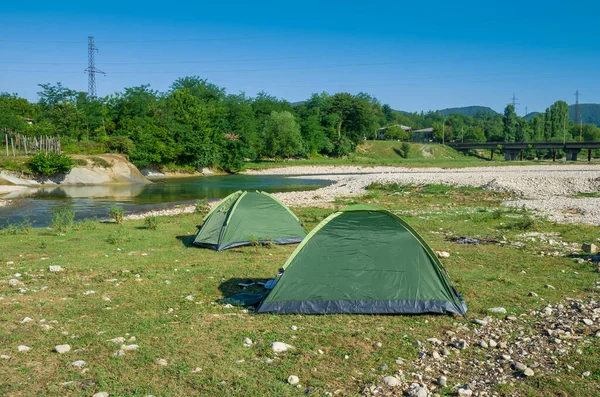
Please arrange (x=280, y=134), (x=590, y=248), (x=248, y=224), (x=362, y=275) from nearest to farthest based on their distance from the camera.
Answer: (x=362, y=275) < (x=590, y=248) < (x=248, y=224) < (x=280, y=134)

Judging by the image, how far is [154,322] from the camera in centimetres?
835

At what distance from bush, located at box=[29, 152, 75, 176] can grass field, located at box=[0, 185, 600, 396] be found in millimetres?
37004

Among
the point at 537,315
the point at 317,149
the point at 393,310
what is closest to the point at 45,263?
the point at 393,310

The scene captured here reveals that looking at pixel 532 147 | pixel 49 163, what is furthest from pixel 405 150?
pixel 49 163

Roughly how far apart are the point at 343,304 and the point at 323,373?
99.7 inches

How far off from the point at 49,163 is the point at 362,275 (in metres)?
48.2

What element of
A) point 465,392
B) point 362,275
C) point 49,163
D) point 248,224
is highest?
point 49,163

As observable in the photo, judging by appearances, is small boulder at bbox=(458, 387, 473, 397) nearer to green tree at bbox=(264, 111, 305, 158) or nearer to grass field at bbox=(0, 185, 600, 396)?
grass field at bbox=(0, 185, 600, 396)

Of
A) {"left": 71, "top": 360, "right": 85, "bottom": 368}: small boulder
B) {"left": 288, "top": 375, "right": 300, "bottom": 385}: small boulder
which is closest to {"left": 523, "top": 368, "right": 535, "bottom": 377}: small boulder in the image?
{"left": 288, "top": 375, "right": 300, "bottom": 385}: small boulder

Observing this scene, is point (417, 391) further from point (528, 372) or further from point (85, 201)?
point (85, 201)

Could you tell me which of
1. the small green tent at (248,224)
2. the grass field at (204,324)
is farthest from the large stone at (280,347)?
the small green tent at (248,224)

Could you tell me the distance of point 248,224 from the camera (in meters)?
15.4

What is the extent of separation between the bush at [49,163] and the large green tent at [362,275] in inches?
1860

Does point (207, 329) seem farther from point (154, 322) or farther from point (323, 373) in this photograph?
point (323, 373)
